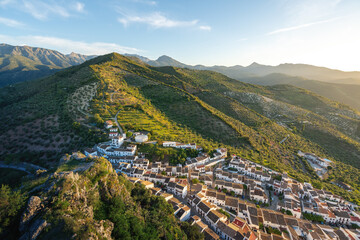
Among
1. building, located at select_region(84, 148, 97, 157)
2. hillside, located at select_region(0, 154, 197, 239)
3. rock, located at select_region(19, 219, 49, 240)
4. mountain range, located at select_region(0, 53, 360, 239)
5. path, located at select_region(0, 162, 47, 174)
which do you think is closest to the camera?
rock, located at select_region(19, 219, 49, 240)

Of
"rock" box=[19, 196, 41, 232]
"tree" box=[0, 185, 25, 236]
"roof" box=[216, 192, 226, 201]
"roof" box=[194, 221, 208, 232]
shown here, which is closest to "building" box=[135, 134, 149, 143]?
"roof" box=[216, 192, 226, 201]

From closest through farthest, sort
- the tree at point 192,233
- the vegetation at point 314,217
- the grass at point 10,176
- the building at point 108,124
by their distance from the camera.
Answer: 1. the tree at point 192,233
2. the vegetation at point 314,217
3. the grass at point 10,176
4. the building at point 108,124

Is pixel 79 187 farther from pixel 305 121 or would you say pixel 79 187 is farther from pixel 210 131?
pixel 305 121

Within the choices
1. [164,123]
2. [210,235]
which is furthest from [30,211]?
[164,123]

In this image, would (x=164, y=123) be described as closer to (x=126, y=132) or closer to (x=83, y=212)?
(x=126, y=132)

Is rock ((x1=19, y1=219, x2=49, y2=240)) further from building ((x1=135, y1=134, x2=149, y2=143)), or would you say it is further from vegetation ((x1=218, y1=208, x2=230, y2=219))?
building ((x1=135, y1=134, x2=149, y2=143))

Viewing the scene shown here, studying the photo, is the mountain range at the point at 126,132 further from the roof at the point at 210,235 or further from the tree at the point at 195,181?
the tree at the point at 195,181

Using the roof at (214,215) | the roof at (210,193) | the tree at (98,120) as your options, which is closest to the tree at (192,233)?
the roof at (214,215)

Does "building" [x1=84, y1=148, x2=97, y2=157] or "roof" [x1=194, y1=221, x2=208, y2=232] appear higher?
"building" [x1=84, y1=148, x2=97, y2=157]
